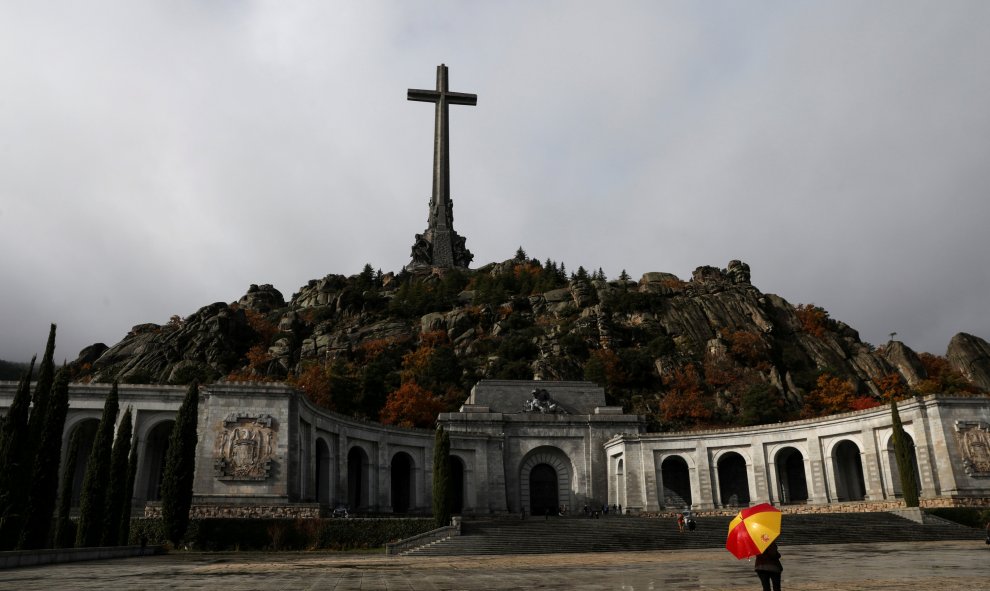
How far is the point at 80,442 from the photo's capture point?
37875mm

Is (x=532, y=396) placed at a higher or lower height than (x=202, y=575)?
higher

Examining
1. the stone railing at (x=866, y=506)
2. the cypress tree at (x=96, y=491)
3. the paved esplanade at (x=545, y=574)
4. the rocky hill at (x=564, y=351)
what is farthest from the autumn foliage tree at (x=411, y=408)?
the paved esplanade at (x=545, y=574)

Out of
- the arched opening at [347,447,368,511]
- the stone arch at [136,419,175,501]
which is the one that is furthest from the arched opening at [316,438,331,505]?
the stone arch at [136,419,175,501]

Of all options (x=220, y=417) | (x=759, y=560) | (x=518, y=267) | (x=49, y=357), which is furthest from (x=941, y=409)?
(x=518, y=267)

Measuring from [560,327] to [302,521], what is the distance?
57039 mm

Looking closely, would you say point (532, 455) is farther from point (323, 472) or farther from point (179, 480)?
point (179, 480)

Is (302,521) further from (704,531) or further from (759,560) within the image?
(759,560)

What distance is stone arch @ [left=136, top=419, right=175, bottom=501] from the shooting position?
3622 cm

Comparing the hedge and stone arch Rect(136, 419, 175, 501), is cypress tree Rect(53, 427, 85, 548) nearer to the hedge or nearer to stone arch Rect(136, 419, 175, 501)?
the hedge

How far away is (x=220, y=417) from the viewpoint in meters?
33.7

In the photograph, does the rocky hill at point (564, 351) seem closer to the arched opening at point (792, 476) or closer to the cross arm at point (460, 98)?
the arched opening at point (792, 476)

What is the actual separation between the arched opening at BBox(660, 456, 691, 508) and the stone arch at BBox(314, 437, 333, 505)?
866 inches

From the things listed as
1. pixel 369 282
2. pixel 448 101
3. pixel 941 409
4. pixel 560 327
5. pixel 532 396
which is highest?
pixel 448 101

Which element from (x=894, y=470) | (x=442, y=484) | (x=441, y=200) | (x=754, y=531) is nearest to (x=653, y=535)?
(x=442, y=484)
